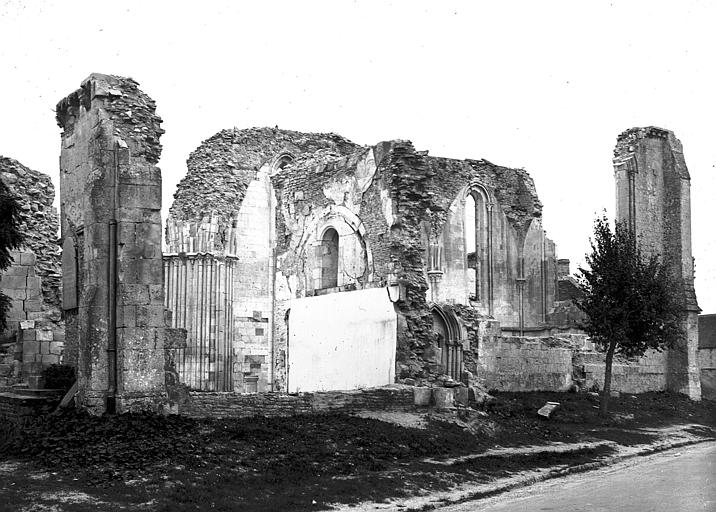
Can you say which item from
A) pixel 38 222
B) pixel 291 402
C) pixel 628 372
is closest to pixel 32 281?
pixel 38 222

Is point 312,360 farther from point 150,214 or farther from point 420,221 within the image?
point 150,214

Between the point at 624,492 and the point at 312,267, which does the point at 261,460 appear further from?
the point at 312,267

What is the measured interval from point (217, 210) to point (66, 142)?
1334cm

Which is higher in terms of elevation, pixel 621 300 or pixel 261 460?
pixel 621 300

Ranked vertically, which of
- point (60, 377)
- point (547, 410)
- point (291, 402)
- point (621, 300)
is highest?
point (621, 300)

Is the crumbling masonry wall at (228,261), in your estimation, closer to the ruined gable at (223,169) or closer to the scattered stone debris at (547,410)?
the ruined gable at (223,169)

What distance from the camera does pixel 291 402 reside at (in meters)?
17.8

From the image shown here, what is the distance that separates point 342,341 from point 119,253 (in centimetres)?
872

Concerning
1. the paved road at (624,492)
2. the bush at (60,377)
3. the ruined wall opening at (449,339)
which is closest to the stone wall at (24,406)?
the bush at (60,377)

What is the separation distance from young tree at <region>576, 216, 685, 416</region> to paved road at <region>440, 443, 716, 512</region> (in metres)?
7.93

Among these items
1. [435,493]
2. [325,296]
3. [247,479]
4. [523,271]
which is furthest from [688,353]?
[247,479]

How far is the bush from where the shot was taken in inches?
691

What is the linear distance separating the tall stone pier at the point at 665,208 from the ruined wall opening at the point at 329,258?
41.2ft

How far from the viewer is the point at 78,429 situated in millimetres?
14188
